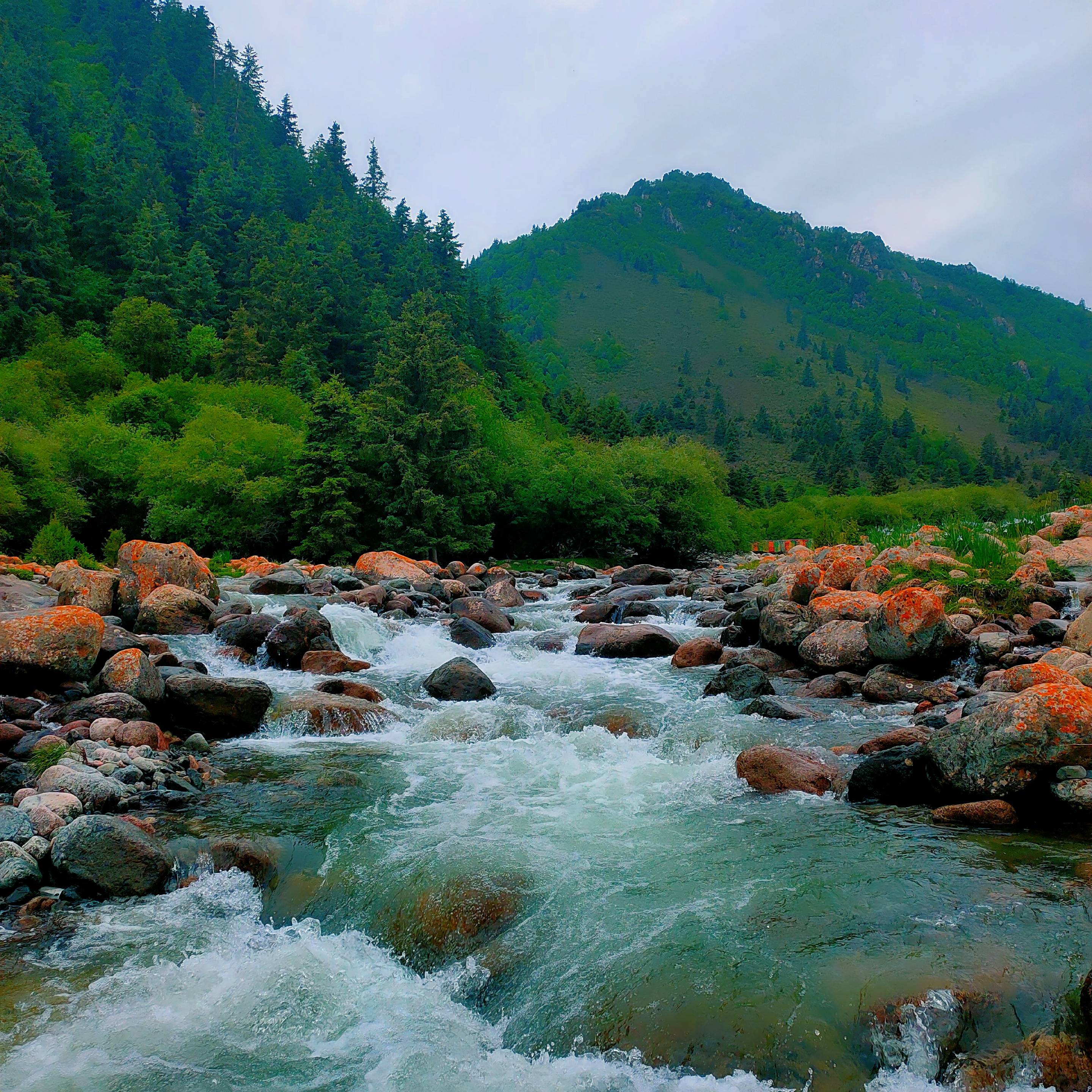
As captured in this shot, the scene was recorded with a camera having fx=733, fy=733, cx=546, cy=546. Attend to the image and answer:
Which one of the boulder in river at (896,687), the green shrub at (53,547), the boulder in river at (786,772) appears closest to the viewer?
the boulder in river at (786,772)

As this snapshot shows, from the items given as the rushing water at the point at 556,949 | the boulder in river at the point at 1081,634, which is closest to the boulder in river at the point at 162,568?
the rushing water at the point at 556,949

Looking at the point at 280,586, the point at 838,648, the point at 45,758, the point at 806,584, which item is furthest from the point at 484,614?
the point at 45,758

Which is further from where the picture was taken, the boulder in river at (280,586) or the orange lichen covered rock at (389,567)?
the orange lichen covered rock at (389,567)

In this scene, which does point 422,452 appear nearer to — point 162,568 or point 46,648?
point 162,568

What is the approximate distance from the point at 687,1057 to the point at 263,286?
72.0 m

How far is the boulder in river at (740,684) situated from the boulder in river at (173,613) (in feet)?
38.6

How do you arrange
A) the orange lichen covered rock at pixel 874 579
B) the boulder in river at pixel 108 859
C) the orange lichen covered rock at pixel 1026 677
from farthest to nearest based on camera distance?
1. the orange lichen covered rock at pixel 874 579
2. the orange lichen covered rock at pixel 1026 677
3. the boulder in river at pixel 108 859

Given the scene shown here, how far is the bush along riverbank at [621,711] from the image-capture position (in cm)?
714

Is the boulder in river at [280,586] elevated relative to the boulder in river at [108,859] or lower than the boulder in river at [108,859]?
elevated

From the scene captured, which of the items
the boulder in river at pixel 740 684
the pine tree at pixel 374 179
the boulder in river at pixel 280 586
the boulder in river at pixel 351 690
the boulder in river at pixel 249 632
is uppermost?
the pine tree at pixel 374 179

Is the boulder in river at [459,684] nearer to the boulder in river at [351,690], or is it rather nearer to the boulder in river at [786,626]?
the boulder in river at [351,690]

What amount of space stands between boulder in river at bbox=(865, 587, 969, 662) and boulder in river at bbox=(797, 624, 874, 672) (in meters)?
0.56

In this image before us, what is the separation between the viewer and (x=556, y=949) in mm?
5992

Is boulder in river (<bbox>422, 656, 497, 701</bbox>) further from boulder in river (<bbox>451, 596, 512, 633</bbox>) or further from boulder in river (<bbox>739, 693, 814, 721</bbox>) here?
boulder in river (<bbox>451, 596, 512, 633</bbox>)
